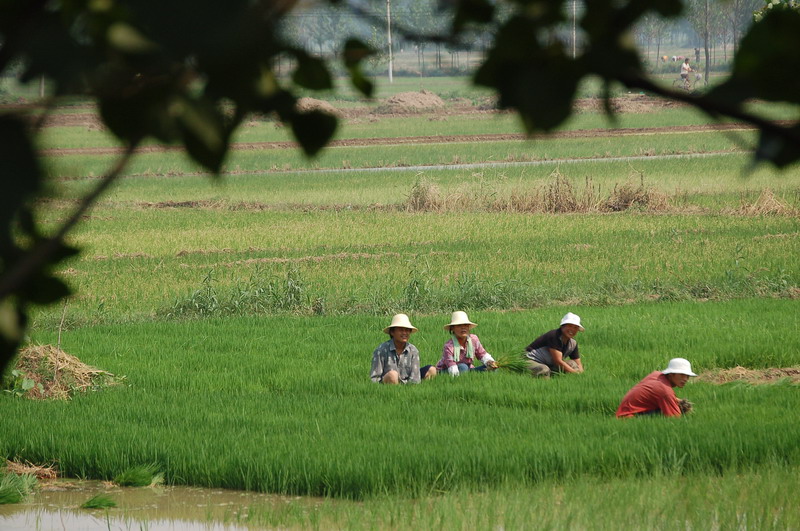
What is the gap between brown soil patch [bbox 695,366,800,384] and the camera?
913 centimetres

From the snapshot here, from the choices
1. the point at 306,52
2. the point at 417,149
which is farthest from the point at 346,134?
the point at 306,52

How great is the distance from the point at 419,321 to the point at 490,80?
36.1 feet

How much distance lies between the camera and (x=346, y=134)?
1961 inches

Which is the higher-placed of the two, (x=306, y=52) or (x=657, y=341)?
(x=306, y=52)

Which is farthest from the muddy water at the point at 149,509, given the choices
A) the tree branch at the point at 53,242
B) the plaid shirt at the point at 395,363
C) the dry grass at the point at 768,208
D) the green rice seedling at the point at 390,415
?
the dry grass at the point at 768,208

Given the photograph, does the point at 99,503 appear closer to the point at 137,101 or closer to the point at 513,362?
the point at 513,362

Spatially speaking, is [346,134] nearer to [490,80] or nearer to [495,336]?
[495,336]

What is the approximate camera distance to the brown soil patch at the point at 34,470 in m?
6.99

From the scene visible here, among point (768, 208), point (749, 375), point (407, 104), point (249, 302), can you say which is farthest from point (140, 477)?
point (407, 104)

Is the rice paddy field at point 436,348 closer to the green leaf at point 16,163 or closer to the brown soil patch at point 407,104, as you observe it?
the green leaf at point 16,163

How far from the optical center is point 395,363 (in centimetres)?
898

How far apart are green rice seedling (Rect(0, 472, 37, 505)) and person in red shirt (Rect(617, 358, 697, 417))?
389 centimetres

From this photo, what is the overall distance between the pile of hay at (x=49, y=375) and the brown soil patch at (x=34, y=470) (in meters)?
1.73

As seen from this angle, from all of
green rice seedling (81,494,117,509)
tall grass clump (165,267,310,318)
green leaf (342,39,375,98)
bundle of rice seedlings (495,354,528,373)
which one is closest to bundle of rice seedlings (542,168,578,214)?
tall grass clump (165,267,310,318)
